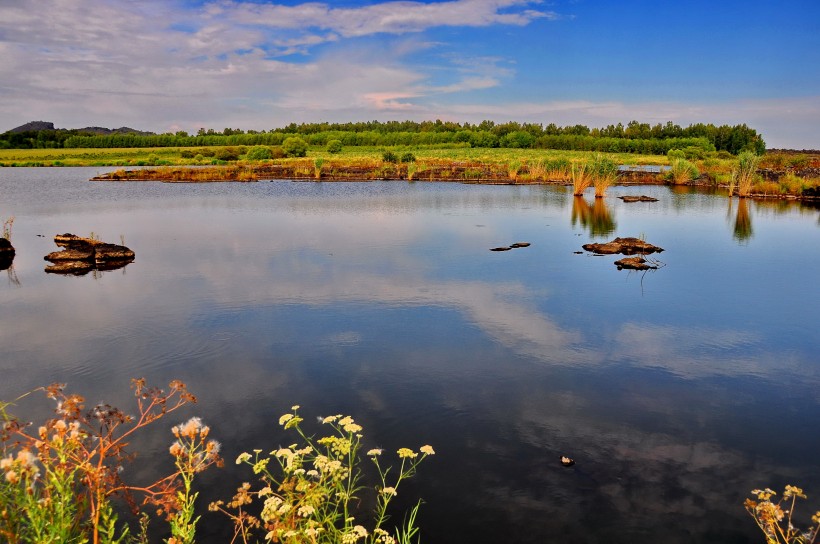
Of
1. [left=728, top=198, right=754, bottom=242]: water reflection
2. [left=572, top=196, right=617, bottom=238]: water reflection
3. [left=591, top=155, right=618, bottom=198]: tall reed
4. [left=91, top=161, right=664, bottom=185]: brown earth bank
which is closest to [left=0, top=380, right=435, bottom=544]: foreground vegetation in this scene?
[left=572, top=196, right=617, bottom=238]: water reflection

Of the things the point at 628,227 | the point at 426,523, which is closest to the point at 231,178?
the point at 628,227

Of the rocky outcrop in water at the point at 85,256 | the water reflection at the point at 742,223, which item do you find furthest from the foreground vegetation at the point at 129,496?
the water reflection at the point at 742,223

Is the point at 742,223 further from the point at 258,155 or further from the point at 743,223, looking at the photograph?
the point at 258,155

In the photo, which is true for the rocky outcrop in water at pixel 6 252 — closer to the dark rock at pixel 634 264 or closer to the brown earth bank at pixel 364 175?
the dark rock at pixel 634 264

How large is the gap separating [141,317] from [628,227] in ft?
58.3

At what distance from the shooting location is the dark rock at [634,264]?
14539 millimetres

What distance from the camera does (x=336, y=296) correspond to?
11.4m

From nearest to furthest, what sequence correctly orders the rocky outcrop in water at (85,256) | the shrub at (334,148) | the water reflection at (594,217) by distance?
the rocky outcrop in water at (85,256) < the water reflection at (594,217) < the shrub at (334,148)

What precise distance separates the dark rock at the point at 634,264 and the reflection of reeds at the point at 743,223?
668 cm

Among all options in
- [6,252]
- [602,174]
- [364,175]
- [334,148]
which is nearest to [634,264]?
[6,252]

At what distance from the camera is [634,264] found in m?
14.6

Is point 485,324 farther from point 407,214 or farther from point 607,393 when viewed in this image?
point 407,214

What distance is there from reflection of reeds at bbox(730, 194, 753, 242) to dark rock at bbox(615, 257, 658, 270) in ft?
21.9

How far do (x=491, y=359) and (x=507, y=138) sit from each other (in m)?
112
